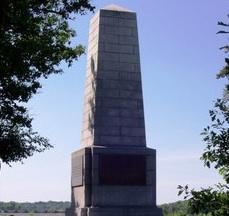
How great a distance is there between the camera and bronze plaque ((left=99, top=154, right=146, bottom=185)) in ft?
90.1

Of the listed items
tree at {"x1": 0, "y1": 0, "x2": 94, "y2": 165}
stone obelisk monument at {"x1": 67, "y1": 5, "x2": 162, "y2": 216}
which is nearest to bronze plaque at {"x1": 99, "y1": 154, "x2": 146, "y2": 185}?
stone obelisk monument at {"x1": 67, "y1": 5, "x2": 162, "y2": 216}

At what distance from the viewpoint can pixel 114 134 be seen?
28344 millimetres

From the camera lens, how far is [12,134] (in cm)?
1873

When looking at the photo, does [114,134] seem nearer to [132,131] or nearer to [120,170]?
[132,131]

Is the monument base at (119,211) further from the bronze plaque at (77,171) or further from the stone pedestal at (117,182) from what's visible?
the bronze plaque at (77,171)

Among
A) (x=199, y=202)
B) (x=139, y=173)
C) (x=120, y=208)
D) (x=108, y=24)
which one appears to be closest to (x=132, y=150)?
(x=139, y=173)

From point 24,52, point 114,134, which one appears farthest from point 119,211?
point 24,52

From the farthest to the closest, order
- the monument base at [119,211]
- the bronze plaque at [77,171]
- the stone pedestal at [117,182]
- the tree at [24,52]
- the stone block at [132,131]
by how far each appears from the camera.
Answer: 1. the stone block at [132,131]
2. the bronze plaque at [77,171]
3. the stone pedestal at [117,182]
4. the monument base at [119,211]
5. the tree at [24,52]

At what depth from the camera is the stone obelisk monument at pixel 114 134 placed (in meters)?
27.5

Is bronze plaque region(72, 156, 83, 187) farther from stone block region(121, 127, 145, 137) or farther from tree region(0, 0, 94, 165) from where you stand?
tree region(0, 0, 94, 165)

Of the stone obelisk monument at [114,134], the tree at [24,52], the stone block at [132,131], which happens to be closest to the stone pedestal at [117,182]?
the stone obelisk monument at [114,134]

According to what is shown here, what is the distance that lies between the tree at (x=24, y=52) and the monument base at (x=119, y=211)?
859 centimetres

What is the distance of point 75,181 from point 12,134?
11281mm

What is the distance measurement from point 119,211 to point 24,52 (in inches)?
580
